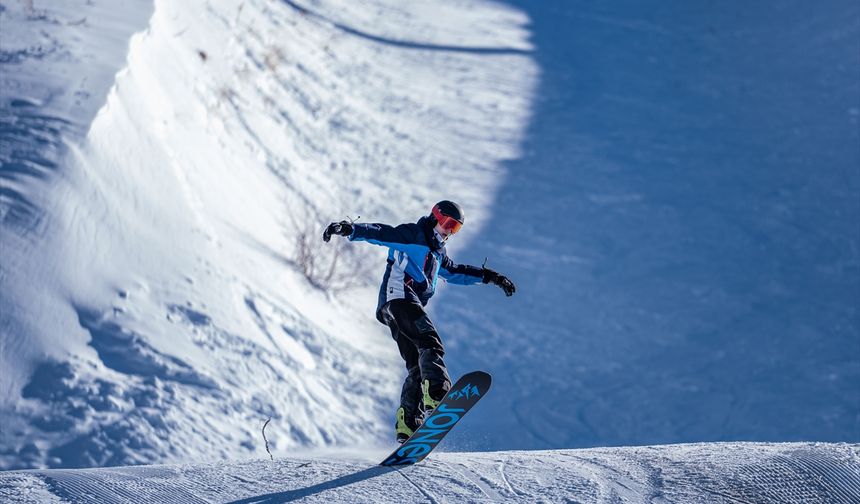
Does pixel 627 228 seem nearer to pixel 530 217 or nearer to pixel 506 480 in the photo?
pixel 530 217

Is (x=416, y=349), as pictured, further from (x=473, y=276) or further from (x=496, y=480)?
(x=496, y=480)

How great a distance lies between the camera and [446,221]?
17.8 feet

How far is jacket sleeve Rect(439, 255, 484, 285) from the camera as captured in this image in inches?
226

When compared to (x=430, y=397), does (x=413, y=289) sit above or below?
above

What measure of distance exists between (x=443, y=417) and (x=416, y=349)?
525 millimetres

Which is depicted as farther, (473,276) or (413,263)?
(473,276)

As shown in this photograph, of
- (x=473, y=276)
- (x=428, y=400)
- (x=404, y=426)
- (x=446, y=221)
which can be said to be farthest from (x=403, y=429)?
(x=446, y=221)

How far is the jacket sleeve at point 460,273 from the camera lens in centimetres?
574

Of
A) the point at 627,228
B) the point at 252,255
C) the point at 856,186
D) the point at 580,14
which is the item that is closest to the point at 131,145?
the point at 252,255

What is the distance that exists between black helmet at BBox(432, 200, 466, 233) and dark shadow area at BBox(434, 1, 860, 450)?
3.84m

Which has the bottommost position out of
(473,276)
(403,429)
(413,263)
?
(403,429)

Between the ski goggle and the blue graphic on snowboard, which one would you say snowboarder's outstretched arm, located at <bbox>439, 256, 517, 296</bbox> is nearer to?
the ski goggle

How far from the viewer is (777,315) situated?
1116cm

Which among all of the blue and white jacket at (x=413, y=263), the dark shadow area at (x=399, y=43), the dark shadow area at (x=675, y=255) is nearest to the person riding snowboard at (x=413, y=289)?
the blue and white jacket at (x=413, y=263)
